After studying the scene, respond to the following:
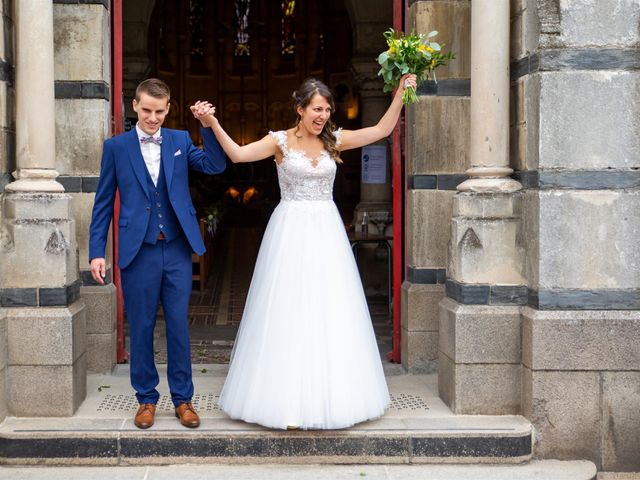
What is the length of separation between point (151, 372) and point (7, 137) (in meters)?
1.74

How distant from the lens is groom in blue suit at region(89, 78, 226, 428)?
15.6ft

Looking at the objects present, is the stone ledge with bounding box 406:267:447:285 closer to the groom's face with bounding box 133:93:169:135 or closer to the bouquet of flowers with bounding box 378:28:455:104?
the bouquet of flowers with bounding box 378:28:455:104

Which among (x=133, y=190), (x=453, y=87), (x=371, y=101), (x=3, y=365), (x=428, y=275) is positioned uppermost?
(x=371, y=101)

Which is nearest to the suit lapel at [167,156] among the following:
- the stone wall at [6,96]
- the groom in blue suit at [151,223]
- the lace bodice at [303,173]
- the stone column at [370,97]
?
the groom in blue suit at [151,223]

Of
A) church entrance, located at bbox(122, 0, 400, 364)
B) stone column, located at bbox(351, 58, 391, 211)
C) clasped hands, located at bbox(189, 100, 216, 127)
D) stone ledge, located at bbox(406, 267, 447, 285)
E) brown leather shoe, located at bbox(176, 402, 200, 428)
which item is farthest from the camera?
church entrance, located at bbox(122, 0, 400, 364)

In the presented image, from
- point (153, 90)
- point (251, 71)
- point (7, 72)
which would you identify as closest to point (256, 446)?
point (153, 90)

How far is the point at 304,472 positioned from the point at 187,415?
0.76m

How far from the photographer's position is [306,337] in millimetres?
4879

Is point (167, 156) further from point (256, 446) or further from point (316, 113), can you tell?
point (256, 446)

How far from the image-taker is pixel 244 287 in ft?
40.0

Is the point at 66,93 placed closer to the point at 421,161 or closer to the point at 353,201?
the point at 421,161

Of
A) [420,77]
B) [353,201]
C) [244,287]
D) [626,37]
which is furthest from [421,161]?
[353,201]

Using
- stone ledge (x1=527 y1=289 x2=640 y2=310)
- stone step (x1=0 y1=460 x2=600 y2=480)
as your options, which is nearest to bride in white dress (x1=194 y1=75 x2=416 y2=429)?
stone step (x1=0 y1=460 x2=600 y2=480)

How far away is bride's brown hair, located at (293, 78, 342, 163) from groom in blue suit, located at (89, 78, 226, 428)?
0.59m
